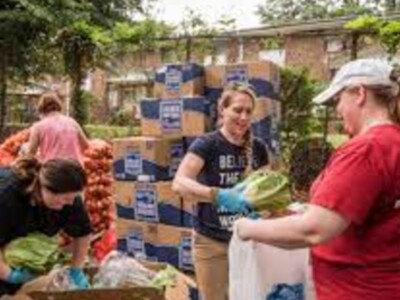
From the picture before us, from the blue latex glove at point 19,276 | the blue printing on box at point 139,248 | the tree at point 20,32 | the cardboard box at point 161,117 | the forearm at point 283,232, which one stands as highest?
the tree at point 20,32

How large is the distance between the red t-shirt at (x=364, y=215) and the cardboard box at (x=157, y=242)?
4012 millimetres

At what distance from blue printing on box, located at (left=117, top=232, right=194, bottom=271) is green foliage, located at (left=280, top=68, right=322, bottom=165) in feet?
7.15

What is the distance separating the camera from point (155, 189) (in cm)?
715

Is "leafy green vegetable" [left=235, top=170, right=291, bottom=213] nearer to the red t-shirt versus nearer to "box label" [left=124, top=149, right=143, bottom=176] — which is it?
the red t-shirt

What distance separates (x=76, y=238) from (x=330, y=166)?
5.40 feet

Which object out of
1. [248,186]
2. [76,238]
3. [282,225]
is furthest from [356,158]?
[76,238]

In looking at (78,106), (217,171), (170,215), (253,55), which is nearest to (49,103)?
(170,215)

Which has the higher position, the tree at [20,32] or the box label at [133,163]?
the tree at [20,32]

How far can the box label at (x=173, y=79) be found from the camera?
7227mm

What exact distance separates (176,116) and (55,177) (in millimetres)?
3689

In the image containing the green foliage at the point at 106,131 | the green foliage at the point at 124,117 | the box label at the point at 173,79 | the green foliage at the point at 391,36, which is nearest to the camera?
the box label at the point at 173,79

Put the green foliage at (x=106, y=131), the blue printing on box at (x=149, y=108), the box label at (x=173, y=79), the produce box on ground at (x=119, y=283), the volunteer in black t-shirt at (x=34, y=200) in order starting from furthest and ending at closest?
the green foliage at (x=106, y=131) < the blue printing on box at (x=149, y=108) < the box label at (x=173, y=79) < the volunteer in black t-shirt at (x=34, y=200) < the produce box on ground at (x=119, y=283)

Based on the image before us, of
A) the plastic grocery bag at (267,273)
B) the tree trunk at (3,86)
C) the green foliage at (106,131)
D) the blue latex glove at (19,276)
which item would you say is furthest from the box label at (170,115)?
the tree trunk at (3,86)

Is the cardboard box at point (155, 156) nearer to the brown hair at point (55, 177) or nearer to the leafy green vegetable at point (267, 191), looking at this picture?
the leafy green vegetable at point (267, 191)
